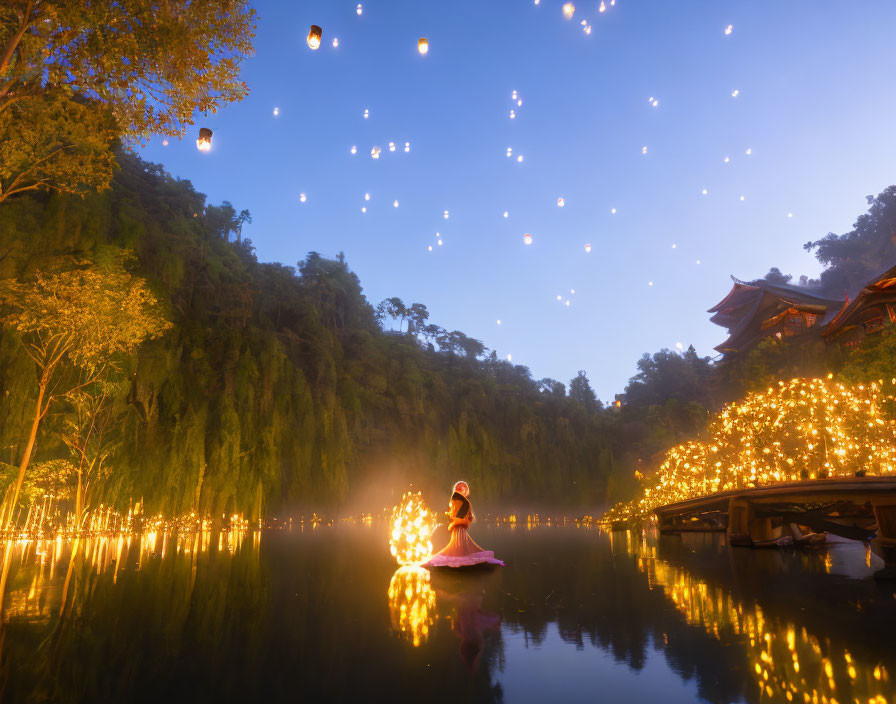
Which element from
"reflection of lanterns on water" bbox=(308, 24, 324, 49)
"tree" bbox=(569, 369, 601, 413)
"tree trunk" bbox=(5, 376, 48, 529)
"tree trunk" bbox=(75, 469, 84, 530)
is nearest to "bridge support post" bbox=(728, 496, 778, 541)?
"reflection of lanterns on water" bbox=(308, 24, 324, 49)

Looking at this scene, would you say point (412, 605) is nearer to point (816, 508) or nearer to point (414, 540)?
point (414, 540)

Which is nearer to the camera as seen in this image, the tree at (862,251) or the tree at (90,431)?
the tree at (90,431)

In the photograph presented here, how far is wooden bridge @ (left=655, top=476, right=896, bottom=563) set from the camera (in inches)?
340

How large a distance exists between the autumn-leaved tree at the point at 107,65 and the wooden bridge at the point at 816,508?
38.9 ft

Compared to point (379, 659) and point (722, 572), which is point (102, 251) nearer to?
point (379, 659)

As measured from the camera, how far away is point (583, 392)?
47.2 m

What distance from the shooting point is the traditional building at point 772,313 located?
26.8 m

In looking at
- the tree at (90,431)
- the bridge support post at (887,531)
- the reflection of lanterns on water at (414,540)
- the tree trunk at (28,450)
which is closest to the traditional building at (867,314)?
the bridge support post at (887,531)

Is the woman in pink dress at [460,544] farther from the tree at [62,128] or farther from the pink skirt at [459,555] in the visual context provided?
the tree at [62,128]

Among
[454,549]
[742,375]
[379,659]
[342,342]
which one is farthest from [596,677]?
[342,342]

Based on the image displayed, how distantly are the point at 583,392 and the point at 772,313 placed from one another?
65.1 ft

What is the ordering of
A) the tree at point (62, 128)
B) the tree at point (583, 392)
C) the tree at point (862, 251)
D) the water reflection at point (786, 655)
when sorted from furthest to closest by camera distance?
the tree at point (583, 392)
the tree at point (862, 251)
the tree at point (62, 128)
the water reflection at point (786, 655)

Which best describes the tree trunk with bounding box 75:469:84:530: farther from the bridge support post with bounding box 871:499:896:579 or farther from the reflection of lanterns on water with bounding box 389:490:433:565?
the bridge support post with bounding box 871:499:896:579

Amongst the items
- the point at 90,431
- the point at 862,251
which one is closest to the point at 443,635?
the point at 90,431
